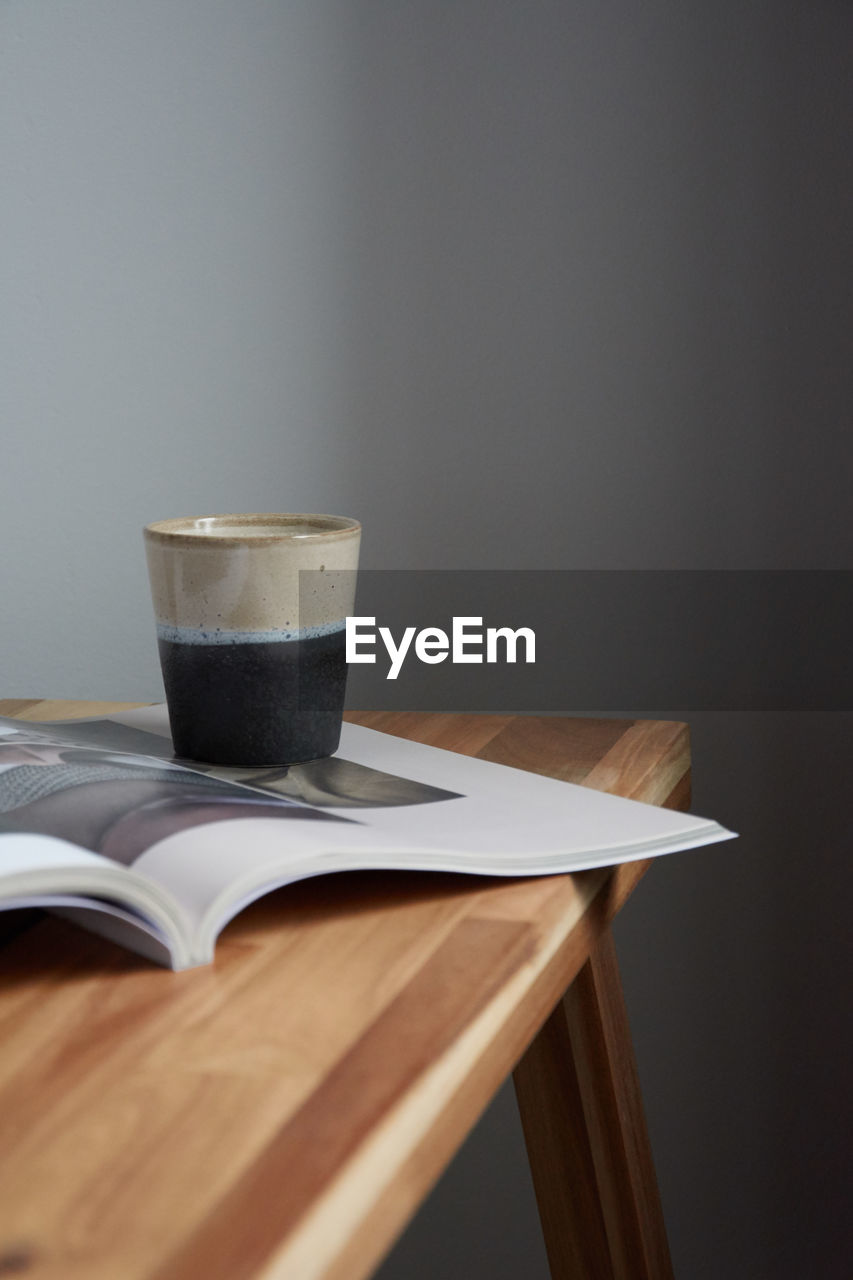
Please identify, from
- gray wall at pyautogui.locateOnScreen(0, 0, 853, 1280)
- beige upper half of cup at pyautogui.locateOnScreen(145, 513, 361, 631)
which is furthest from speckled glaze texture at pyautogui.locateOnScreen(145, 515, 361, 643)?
gray wall at pyautogui.locateOnScreen(0, 0, 853, 1280)

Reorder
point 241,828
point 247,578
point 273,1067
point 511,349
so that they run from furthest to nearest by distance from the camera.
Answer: point 511,349
point 247,578
point 241,828
point 273,1067

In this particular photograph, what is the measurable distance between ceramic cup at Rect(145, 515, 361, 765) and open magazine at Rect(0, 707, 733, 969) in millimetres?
19

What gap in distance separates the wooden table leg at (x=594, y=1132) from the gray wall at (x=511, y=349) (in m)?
0.50

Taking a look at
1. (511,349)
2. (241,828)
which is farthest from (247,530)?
(511,349)

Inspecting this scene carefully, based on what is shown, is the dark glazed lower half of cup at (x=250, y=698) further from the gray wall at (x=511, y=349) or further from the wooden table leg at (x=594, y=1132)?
the gray wall at (x=511, y=349)

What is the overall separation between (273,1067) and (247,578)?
0.98 feet

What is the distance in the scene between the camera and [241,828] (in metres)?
0.43

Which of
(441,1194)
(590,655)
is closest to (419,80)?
(590,655)

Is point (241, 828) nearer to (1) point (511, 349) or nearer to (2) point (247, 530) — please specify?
(2) point (247, 530)

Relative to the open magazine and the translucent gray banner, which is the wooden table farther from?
the translucent gray banner

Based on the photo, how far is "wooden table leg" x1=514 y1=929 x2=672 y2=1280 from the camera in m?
0.62

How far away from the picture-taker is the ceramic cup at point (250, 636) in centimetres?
57

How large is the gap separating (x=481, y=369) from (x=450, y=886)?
2.55 ft

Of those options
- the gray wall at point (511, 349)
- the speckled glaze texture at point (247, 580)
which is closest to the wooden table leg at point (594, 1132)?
the speckled glaze texture at point (247, 580)
